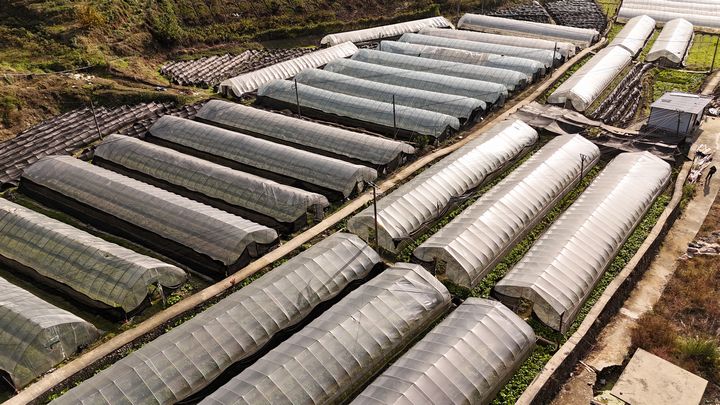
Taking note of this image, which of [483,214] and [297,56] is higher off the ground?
[297,56]

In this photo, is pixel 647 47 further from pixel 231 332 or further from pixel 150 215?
pixel 231 332

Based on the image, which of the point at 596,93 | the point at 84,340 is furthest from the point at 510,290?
the point at 596,93

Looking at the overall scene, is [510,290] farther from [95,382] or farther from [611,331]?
[95,382]

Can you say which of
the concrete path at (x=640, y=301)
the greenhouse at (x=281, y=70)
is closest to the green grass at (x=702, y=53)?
the concrete path at (x=640, y=301)

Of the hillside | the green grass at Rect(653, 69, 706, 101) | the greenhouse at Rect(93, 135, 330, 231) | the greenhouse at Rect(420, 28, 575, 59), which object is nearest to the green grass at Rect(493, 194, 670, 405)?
the greenhouse at Rect(93, 135, 330, 231)

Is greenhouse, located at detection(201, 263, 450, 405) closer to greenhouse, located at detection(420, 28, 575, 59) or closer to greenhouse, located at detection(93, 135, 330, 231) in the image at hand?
greenhouse, located at detection(93, 135, 330, 231)
